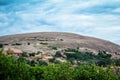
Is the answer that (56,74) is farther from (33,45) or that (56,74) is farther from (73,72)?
(33,45)

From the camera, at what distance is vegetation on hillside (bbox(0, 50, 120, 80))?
26.2 meters

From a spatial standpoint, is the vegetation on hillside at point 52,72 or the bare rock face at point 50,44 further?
the bare rock face at point 50,44

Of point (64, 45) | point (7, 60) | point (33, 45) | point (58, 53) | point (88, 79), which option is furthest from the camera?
point (64, 45)

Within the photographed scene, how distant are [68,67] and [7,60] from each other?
449 centimetres

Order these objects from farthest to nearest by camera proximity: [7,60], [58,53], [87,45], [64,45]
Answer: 1. [87,45]
2. [64,45]
3. [58,53]
4. [7,60]

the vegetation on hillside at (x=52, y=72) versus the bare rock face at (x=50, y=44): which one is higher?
the vegetation on hillside at (x=52, y=72)

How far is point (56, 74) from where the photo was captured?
26.5 m

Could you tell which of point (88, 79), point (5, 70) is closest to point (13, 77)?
point (5, 70)

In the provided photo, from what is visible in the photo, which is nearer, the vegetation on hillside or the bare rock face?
the vegetation on hillside

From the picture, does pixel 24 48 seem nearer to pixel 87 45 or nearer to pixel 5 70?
pixel 87 45

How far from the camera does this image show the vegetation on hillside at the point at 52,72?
85.9 feet

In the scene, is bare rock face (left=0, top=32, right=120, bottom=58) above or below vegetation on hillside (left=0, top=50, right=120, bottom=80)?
below

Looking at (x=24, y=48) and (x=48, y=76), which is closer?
(x=48, y=76)

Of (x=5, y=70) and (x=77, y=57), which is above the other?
(x=5, y=70)
